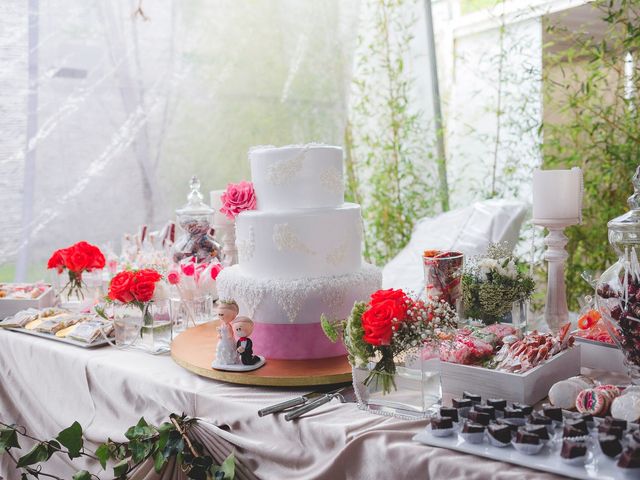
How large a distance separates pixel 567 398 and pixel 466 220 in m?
2.32

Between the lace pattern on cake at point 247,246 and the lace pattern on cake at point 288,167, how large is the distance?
166mm

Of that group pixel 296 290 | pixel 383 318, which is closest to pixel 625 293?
pixel 383 318

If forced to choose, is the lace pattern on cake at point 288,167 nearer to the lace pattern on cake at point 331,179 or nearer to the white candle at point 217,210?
the lace pattern on cake at point 331,179

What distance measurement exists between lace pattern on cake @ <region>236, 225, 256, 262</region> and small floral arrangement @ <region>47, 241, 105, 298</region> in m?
0.82

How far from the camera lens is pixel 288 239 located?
5.83 ft

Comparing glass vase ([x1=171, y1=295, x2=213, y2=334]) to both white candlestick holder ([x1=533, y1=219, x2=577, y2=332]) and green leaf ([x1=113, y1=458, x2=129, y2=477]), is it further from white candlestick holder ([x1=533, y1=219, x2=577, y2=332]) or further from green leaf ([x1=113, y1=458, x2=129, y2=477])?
white candlestick holder ([x1=533, y1=219, x2=577, y2=332])

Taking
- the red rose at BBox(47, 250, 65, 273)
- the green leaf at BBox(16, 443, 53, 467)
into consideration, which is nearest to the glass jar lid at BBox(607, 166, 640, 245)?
the green leaf at BBox(16, 443, 53, 467)

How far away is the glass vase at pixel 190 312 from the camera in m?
2.26

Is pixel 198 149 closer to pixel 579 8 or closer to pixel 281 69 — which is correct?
pixel 281 69

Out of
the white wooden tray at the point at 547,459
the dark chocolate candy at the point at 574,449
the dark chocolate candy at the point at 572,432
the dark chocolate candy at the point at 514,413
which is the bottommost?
the white wooden tray at the point at 547,459

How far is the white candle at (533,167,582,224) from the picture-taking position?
1.81 metres

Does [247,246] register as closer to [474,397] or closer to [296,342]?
[296,342]

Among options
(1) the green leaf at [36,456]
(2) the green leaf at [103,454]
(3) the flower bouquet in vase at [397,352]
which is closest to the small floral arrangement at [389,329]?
(3) the flower bouquet in vase at [397,352]

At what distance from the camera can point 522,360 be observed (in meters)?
1.38
